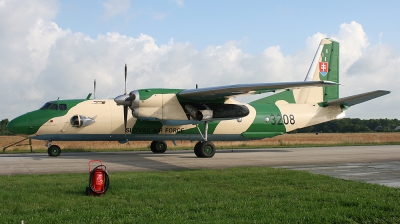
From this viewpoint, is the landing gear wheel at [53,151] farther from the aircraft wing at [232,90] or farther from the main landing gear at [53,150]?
the aircraft wing at [232,90]

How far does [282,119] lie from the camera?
26203 mm

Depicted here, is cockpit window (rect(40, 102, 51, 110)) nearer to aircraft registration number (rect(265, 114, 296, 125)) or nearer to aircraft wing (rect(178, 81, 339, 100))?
aircraft wing (rect(178, 81, 339, 100))

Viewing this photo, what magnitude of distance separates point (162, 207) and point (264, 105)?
19162 mm

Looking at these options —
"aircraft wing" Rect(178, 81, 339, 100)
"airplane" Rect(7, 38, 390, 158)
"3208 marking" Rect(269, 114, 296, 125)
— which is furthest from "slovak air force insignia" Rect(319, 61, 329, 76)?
"aircraft wing" Rect(178, 81, 339, 100)

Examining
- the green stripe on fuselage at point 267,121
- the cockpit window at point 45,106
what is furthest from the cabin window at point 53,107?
the green stripe on fuselage at point 267,121

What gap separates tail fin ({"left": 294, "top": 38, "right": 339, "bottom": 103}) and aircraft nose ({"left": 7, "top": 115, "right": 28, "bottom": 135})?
17084 mm

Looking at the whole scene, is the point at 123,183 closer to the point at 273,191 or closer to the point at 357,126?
the point at 273,191

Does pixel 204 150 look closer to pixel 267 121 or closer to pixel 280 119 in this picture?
pixel 267 121

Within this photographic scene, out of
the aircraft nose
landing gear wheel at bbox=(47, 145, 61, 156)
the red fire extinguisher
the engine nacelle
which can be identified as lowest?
the red fire extinguisher

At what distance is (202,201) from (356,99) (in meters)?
18.7

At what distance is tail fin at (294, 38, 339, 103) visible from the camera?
27.4m

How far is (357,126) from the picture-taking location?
12975 centimetres

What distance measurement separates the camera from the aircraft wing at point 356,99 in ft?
73.3

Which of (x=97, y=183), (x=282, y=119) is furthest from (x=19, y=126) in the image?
(x=282, y=119)
